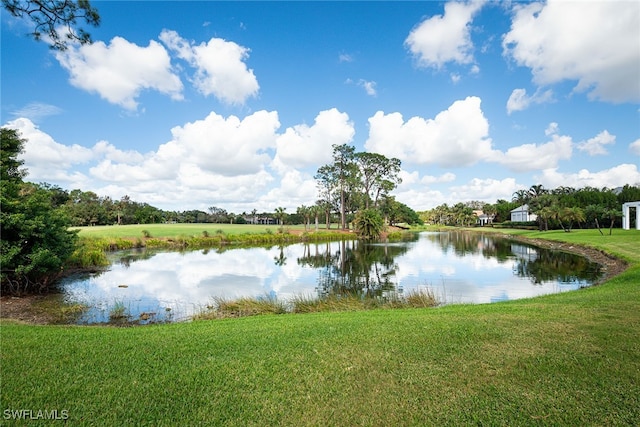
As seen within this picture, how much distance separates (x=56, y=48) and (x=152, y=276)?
1643 centimetres

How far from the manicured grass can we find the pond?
6112mm

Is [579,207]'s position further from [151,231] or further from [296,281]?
[151,231]

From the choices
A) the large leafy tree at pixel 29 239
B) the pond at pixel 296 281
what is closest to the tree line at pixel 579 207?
the pond at pixel 296 281

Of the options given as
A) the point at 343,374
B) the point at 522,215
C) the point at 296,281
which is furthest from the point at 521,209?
the point at 343,374

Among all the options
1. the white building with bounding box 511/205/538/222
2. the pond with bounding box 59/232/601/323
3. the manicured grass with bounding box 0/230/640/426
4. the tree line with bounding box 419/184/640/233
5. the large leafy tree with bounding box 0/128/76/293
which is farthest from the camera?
the white building with bounding box 511/205/538/222

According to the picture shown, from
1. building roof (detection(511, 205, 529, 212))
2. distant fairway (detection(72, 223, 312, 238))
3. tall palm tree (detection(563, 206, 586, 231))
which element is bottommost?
distant fairway (detection(72, 223, 312, 238))

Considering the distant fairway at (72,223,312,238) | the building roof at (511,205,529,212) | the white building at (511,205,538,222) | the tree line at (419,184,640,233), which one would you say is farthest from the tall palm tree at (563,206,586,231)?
the distant fairway at (72,223,312,238)

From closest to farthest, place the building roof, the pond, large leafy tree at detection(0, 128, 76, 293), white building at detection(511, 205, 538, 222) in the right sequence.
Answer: large leafy tree at detection(0, 128, 76, 293) < the pond < white building at detection(511, 205, 538, 222) < the building roof

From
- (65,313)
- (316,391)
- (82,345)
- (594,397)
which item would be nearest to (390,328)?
(316,391)

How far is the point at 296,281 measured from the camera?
19.0 meters

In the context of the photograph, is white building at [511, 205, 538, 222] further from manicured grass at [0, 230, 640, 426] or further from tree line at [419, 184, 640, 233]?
manicured grass at [0, 230, 640, 426]

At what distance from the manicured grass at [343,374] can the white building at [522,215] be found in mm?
92071

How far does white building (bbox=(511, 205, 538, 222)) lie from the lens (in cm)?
8507

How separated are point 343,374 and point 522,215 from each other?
100132 millimetres
